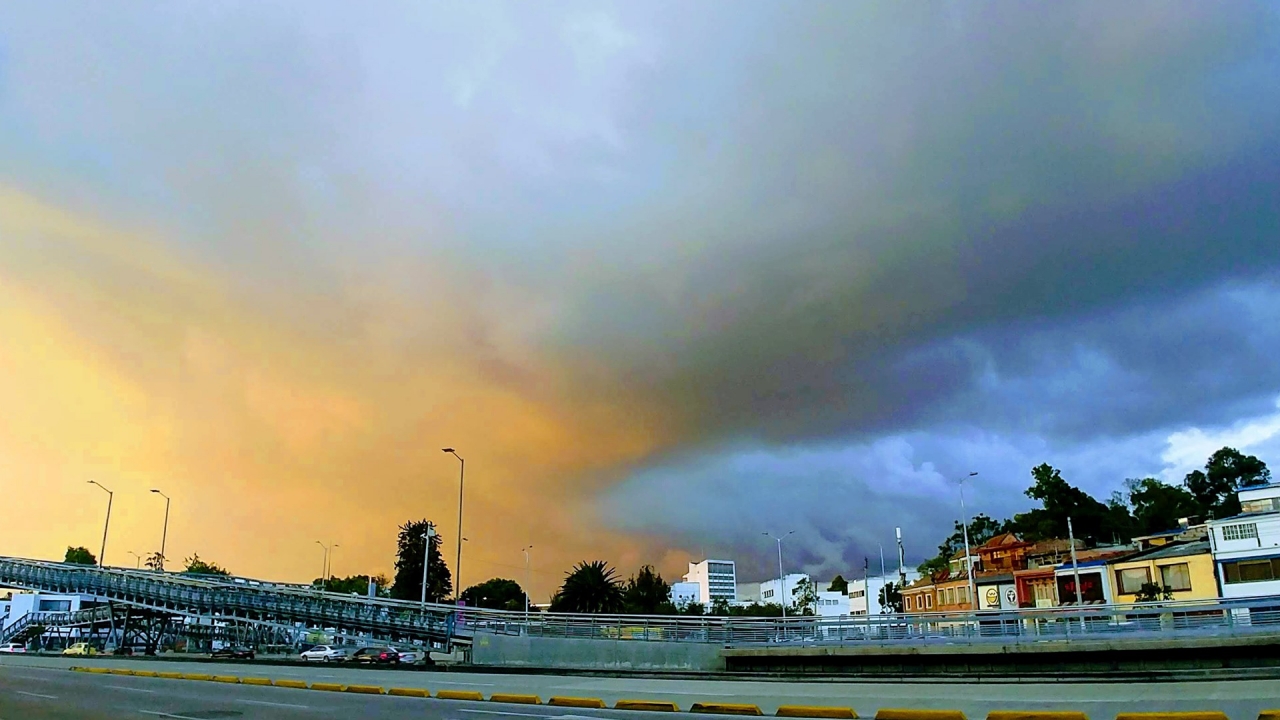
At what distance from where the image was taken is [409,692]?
26.9m

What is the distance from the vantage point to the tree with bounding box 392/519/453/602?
120250 millimetres

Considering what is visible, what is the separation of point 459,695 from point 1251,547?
184 feet

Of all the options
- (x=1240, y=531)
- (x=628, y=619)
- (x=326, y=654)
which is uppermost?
(x=1240, y=531)

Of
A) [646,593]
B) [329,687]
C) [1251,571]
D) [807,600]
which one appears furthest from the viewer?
[807,600]

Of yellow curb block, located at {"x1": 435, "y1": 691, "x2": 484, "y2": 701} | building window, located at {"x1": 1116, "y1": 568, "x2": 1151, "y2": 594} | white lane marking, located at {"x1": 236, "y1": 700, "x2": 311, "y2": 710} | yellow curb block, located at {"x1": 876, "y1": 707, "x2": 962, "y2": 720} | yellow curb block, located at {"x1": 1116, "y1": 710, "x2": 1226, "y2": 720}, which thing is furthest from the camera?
building window, located at {"x1": 1116, "y1": 568, "x2": 1151, "y2": 594}

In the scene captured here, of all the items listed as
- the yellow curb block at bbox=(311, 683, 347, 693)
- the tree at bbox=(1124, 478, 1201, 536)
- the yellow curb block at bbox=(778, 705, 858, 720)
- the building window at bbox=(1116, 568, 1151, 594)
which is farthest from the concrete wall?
the tree at bbox=(1124, 478, 1201, 536)

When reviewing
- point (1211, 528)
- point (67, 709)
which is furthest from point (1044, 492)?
point (67, 709)

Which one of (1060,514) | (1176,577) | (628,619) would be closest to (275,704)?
(628,619)

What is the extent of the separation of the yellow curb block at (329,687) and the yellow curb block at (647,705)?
11.0m

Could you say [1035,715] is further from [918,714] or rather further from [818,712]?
[818,712]

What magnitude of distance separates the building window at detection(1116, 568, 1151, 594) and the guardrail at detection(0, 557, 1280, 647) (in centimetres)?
2396

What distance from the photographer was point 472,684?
101 feet

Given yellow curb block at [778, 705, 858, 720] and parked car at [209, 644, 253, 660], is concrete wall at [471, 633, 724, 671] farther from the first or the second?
yellow curb block at [778, 705, 858, 720]

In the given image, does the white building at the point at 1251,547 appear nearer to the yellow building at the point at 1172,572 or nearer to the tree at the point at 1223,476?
the yellow building at the point at 1172,572
